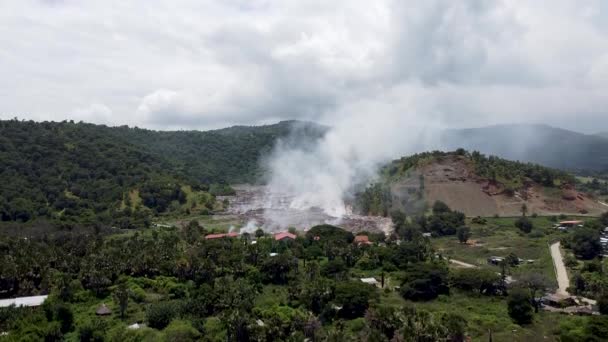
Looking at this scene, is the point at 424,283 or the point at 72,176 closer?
the point at 424,283

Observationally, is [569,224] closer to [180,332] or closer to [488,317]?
[488,317]

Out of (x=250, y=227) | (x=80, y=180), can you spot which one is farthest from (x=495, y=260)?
(x=80, y=180)

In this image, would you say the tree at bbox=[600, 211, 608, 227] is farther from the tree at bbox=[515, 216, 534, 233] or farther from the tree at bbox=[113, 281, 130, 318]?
the tree at bbox=[113, 281, 130, 318]

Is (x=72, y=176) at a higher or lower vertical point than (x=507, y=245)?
higher

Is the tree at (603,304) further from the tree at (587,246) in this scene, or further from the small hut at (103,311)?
the small hut at (103,311)

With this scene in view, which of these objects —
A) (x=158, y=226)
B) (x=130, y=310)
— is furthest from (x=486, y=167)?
(x=130, y=310)

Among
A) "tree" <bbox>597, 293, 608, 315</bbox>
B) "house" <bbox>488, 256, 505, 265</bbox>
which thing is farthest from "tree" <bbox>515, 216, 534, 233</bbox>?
"tree" <bbox>597, 293, 608, 315</bbox>
